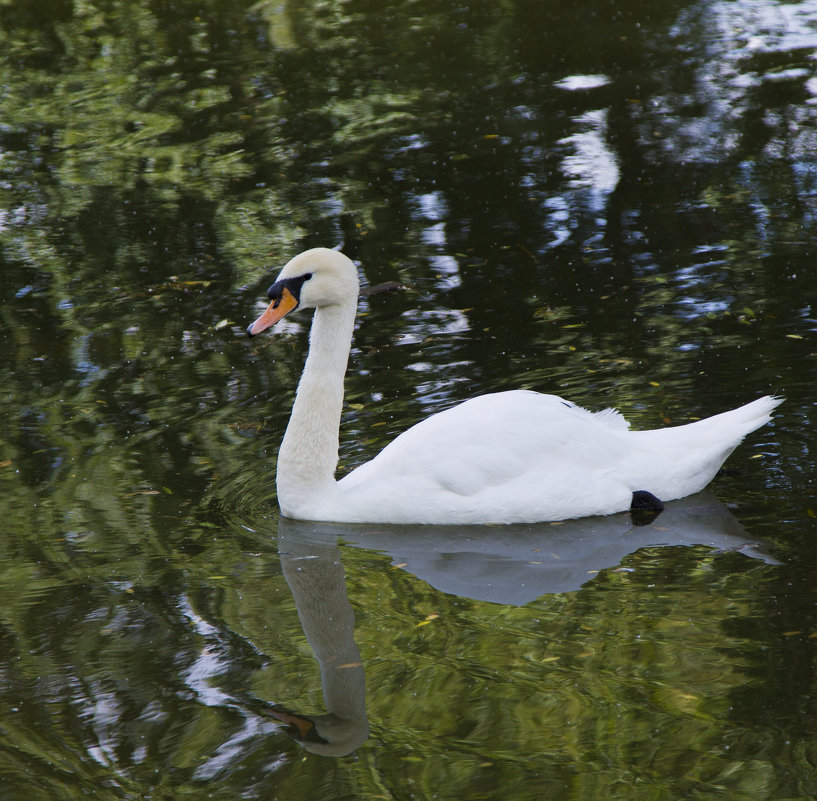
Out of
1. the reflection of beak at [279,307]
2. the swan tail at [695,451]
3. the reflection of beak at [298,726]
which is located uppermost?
the reflection of beak at [279,307]

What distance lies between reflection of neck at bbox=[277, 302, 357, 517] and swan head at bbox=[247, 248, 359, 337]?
0.14 m

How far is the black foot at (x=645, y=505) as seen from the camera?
665 cm

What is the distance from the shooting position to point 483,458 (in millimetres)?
6586


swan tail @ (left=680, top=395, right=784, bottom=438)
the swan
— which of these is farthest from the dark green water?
swan tail @ (left=680, top=395, right=784, bottom=438)

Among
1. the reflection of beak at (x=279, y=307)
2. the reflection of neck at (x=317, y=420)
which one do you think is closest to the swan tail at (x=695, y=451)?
the reflection of neck at (x=317, y=420)

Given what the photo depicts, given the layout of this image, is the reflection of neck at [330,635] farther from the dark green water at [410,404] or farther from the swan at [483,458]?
the swan at [483,458]

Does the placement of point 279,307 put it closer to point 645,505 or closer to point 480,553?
point 480,553

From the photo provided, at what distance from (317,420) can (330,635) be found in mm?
1524

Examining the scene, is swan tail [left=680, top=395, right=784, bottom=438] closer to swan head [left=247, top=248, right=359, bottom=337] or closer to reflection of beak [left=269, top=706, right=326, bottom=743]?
swan head [left=247, top=248, right=359, bottom=337]

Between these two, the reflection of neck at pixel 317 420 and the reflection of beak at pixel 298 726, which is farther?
the reflection of neck at pixel 317 420

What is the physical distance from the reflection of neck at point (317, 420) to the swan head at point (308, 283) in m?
0.14

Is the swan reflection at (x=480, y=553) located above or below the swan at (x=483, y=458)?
below

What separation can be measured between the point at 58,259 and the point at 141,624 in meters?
6.71

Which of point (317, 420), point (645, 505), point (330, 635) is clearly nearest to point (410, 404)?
point (317, 420)
